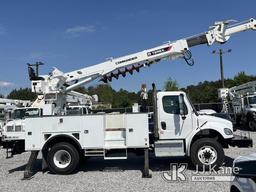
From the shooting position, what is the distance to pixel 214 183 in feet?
31.3

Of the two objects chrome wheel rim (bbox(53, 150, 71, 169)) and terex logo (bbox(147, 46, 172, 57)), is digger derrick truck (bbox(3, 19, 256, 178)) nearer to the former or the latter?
chrome wheel rim (bbox(53, 150, 71, 169))

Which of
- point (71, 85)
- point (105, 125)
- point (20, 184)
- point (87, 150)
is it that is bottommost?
point (20, 184)

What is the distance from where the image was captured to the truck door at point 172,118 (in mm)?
11398

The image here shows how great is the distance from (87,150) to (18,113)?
29.5 ft

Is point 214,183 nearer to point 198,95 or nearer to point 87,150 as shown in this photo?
point 87,150

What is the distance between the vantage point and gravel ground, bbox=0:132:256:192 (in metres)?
9.41

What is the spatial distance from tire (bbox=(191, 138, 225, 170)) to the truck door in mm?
629

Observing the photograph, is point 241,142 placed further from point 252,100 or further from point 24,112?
point 252,100

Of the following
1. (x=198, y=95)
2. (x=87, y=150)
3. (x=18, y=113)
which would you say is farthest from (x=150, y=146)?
(x=198, y=95)

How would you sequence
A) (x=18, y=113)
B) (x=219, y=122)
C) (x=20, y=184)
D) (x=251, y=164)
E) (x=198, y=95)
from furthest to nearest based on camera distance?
(x=198, y=95), (x=18, y=113), (x=219, y=122), (x=20, y=184), (x=251, y=164)

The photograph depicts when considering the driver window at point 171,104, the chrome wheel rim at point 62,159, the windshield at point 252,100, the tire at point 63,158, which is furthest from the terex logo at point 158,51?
the windshield at point 252,100

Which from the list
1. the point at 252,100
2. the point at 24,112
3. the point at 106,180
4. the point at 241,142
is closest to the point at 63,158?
the point at 106,180

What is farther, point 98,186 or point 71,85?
point 71,85

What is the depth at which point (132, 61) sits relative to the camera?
45.3ft
